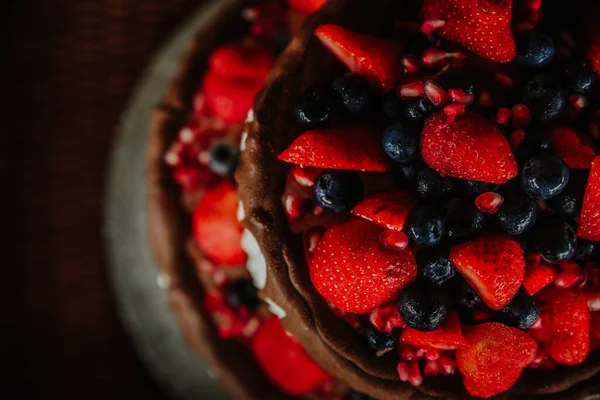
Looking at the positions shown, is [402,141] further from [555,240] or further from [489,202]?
[555,240]

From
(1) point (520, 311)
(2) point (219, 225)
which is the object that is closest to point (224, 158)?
(2) point (219, 225)

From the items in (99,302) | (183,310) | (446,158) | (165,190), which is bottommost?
(99,302)

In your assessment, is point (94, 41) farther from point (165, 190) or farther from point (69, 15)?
point (165, 190)

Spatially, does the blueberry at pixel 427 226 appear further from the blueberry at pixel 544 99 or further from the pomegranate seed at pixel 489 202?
the blueberry at pixel 544 99

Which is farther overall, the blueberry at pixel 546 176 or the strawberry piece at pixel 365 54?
the strawberry piece at pixel 365 54

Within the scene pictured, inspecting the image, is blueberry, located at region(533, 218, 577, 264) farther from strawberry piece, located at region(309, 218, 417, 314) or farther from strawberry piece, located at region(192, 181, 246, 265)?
strawberry piece, located at region(192, 181, 246, 265)

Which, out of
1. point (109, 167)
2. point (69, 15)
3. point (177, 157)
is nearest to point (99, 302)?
point (109, 167)

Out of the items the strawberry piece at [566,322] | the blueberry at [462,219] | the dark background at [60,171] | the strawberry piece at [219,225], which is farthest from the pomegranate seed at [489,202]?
the dark background at [60,171]
